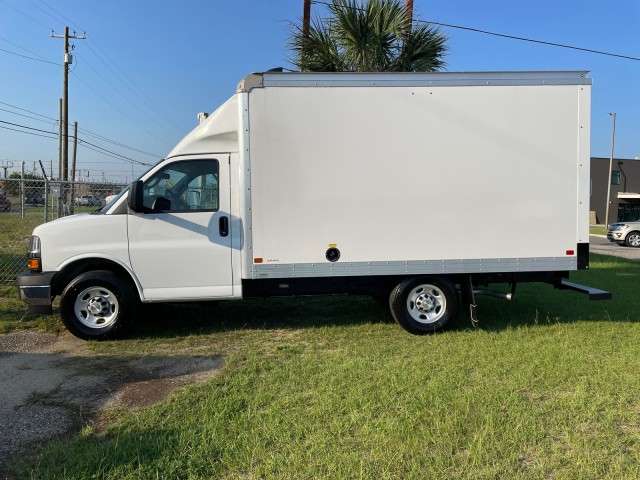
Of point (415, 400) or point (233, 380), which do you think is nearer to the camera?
point (415, 400)

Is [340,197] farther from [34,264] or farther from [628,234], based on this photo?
[628,234]

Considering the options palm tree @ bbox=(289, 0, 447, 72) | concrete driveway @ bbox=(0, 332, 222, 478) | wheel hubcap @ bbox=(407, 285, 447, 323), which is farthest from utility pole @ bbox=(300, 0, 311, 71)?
concrete driveway @ bbox=(0, 332, 222, 478)

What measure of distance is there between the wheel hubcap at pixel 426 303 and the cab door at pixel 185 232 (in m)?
2.19

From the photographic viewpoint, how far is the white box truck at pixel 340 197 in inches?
221

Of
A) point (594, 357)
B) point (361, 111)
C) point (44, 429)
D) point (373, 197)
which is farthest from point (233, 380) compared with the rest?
point (594, 357)

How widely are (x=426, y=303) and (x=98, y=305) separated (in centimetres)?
390

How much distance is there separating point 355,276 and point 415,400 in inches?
85.7

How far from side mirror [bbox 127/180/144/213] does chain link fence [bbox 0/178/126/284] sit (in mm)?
4776

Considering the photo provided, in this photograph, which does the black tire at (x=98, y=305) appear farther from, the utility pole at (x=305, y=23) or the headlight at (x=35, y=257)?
the utility pole at (x=305, y=23)

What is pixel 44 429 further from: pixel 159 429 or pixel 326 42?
pixel 326 42

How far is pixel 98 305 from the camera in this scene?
5.81m

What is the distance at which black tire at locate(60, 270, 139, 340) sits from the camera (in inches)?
225

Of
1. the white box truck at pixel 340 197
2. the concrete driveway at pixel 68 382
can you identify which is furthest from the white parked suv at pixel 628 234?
the concrete driveway at pixel 68 382

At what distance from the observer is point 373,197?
18.6ft
